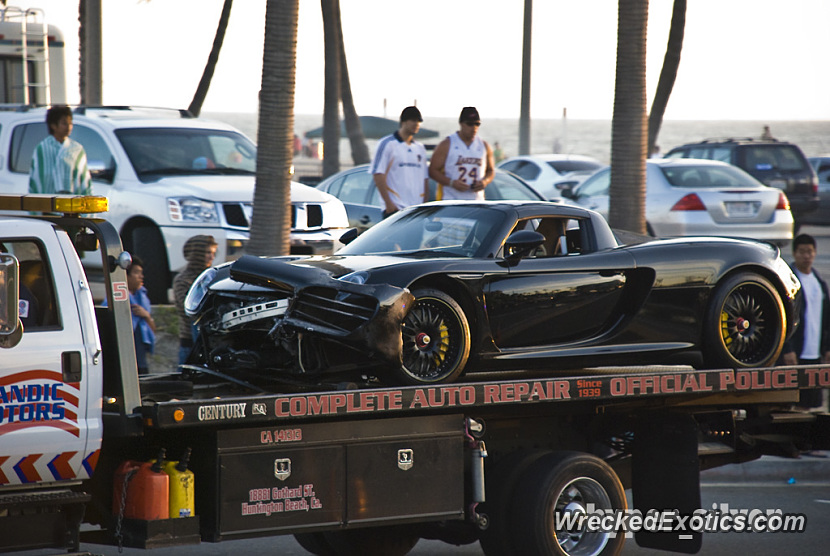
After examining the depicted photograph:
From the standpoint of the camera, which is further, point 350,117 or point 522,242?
point 350,117

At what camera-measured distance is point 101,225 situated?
19.9 ft

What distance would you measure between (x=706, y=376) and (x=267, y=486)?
112 inches

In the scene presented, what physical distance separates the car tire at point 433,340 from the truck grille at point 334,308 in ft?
0.97

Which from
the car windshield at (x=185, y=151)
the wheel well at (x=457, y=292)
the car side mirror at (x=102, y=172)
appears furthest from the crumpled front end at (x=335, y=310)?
the car side mirror at (x=102, y=172)

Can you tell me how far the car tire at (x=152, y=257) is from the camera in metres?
11.9

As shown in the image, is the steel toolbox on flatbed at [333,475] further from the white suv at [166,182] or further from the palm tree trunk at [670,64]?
the palm tree trunk at [670,64]

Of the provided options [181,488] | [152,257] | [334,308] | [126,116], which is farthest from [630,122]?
[181,488]

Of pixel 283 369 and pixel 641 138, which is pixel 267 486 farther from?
pixel 641 138

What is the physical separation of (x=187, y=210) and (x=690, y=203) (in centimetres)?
754

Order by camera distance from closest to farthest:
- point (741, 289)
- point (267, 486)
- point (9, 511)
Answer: point (9, 511)
point (267, 486)
point (741, 289)

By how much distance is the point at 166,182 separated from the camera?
1209 cm

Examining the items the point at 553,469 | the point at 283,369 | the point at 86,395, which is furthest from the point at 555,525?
the point at 86,395

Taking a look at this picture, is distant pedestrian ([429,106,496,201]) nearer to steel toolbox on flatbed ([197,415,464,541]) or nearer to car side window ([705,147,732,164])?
steel toolbox on flatbed ([197,415,464,541])

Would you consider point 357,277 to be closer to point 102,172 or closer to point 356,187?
point 102,172
